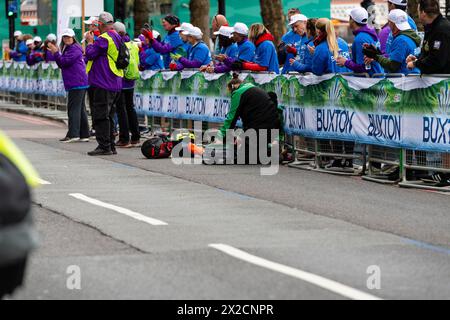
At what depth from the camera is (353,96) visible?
639 inches

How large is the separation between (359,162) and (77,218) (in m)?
5.70

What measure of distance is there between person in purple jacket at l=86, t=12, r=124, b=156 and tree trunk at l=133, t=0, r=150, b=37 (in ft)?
69.4

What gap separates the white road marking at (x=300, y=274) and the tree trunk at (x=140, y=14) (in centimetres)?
3177

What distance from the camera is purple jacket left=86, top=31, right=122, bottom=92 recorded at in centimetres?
1989

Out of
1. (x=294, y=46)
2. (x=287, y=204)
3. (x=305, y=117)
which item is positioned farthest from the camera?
(x=294, y=46)

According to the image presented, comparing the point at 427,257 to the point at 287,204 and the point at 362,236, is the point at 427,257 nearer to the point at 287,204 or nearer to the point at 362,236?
the point at 362,236

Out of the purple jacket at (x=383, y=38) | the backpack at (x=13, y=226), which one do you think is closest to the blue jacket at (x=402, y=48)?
the purple jacket at (x=383, y=38)

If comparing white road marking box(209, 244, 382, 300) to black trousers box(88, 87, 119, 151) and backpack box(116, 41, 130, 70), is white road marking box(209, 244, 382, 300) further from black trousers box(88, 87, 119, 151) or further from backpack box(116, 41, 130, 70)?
backpack box(116, 41, 130, 70)

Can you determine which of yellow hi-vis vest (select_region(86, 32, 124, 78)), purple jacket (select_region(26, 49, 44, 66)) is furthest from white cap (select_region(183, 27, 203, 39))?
purple jacket (select_region(26, 49, 44, 66))

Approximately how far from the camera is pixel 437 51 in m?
14.6

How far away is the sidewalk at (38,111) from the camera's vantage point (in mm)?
31022

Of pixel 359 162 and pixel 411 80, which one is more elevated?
pixel 411 80

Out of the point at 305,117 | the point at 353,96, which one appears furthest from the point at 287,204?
the point at 305,117

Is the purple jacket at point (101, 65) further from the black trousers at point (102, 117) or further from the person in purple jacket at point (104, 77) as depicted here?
the black trousers at point (102, 117)
